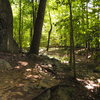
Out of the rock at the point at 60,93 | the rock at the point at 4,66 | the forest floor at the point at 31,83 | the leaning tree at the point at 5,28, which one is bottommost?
the rock at the point at 60,93

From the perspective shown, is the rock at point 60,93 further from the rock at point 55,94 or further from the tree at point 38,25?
the tree at point 38,25

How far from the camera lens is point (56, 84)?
6.03m

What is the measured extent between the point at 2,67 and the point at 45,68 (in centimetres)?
227

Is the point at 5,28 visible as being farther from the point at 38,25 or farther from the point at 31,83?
the point at 31,83

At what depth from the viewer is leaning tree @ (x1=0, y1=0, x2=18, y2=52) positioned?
9.85m

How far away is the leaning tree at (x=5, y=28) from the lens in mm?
9850

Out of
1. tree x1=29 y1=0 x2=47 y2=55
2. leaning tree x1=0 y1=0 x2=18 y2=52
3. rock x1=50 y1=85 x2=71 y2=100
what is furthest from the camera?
tree x1=29 y1=0 x2=47 y2=55

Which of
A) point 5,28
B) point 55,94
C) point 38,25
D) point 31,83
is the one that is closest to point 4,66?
point 31,83

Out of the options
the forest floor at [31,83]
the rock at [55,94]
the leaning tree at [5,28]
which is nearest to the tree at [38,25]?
the leaning tree at [5,28]

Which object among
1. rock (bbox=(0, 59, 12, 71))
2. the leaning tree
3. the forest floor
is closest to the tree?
the leaning tree

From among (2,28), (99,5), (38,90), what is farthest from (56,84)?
(2,28)

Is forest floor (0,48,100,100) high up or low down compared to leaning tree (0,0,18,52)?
down

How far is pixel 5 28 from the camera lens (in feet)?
33.3

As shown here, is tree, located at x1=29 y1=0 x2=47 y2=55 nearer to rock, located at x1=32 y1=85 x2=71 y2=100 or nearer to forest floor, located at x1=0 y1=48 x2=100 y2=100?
forest floor, located at x1=0 y1=48 x2=100 y2=100
